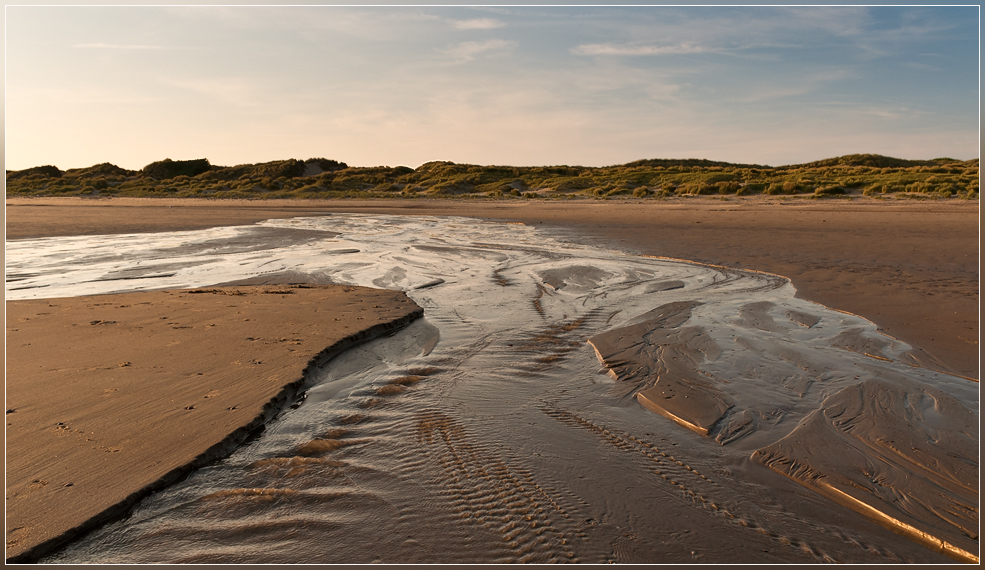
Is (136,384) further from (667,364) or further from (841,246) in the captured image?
(841,246)

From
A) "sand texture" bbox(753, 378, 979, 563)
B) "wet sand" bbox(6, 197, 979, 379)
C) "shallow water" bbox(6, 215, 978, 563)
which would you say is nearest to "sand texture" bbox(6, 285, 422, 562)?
"shallow water" bbox(6, 215, 978, 563)

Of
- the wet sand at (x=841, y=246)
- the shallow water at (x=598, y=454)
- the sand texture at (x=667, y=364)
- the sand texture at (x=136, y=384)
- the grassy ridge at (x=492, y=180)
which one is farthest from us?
the grassy ridge at (x=492, y=180)

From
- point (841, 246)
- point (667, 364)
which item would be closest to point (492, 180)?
point (841, 246)

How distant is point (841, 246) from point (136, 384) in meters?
11.6

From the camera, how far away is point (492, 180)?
4806cm

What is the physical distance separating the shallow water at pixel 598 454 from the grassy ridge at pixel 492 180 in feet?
79.8

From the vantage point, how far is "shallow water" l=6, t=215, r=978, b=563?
2184 mm

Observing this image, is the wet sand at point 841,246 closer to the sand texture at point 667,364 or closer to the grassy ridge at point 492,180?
the sand texture at point 667,364

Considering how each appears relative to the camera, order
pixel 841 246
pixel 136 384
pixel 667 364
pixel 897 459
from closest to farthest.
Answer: pixel 897 459 → pixel 136 384 → pixel 667 364 → pixel 841 246

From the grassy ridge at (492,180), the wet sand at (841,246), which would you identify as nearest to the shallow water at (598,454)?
the wet sand at (841,246)

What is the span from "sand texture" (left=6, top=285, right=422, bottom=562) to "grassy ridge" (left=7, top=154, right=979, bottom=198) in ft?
88.3

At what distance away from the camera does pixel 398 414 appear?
11.2 feet

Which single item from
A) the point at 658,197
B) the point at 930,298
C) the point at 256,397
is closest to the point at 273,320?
the point at 256,397

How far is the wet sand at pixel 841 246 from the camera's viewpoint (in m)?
5.41
